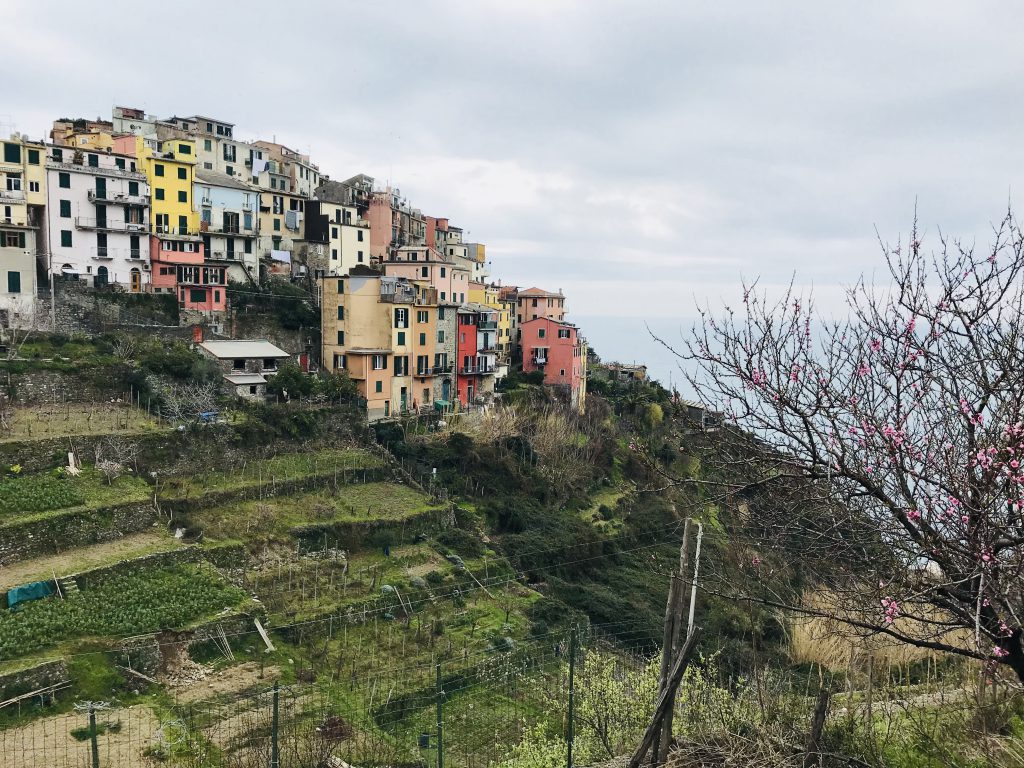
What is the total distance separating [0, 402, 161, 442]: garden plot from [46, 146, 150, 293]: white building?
9.49 m

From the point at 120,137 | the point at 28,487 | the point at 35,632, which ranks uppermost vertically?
the point at 120,137

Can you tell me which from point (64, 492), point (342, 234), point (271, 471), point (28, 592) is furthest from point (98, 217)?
point (28, 592)

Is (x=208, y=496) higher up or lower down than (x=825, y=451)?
lower down

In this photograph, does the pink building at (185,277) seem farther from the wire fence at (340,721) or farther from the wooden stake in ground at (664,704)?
the wooden stake in ground at (664,704)

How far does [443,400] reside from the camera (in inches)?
1524

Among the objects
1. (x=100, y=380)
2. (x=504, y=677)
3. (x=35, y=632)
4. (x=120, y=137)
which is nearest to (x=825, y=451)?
(x=504, y=677)

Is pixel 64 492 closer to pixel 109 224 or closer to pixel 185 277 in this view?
pixel 185 277

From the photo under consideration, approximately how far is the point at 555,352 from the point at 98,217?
84.2ft

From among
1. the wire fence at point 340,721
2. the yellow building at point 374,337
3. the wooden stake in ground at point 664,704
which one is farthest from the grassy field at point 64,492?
the wooden stake in ground at point 664,704

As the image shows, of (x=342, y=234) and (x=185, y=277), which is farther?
(x=342, y=234)

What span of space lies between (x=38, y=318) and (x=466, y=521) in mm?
18744

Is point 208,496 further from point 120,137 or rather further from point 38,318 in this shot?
point 120,137

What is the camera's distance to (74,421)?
2481 centimetres

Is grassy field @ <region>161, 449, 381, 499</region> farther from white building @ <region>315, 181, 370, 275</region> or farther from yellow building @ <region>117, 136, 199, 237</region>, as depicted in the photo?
white building @ <region>315, 181, 370, 275</region>
